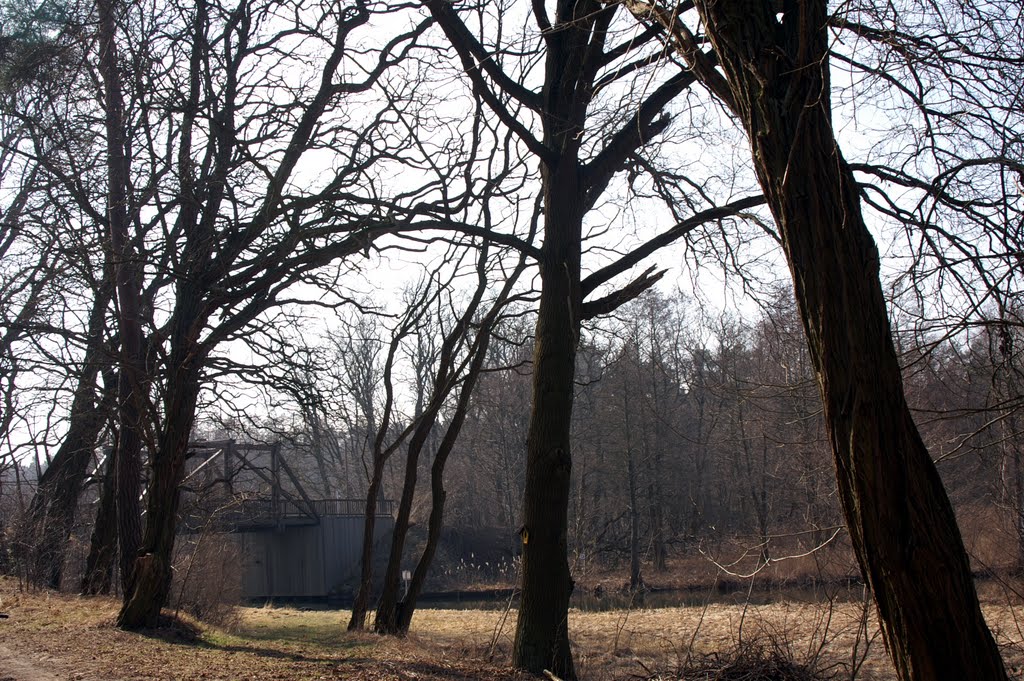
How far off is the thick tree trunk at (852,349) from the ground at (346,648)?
227 centimetres

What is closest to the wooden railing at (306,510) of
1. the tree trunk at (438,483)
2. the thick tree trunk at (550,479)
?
the tree trunk at (438,483)

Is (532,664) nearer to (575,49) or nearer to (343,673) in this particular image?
(343,673)

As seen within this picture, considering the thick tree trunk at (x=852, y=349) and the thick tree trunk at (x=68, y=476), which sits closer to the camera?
the thick tree trunk at (x=852, y=349)

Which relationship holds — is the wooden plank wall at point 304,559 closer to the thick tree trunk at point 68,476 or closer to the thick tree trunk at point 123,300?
the thick tree trunk at point 68,476

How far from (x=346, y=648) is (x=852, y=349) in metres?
8.25

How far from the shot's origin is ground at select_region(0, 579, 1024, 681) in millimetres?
7246

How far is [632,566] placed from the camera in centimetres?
3238

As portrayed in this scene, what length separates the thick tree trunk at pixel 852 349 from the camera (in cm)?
360

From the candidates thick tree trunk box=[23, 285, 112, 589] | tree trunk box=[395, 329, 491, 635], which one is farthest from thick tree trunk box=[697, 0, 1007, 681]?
thick tree trunk box=[23, 285, 112, 589]

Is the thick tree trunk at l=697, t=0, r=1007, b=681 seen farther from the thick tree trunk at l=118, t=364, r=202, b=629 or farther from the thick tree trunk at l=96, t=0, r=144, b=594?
the thick tree trunk at l=96, t=0, r=144, b=594

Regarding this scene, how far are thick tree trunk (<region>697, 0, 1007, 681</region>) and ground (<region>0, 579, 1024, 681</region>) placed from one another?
2.27 metres

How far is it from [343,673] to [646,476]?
31319 mm

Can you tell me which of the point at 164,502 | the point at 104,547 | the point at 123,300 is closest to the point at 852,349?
the point at 164,502

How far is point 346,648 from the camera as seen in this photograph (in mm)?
10336
